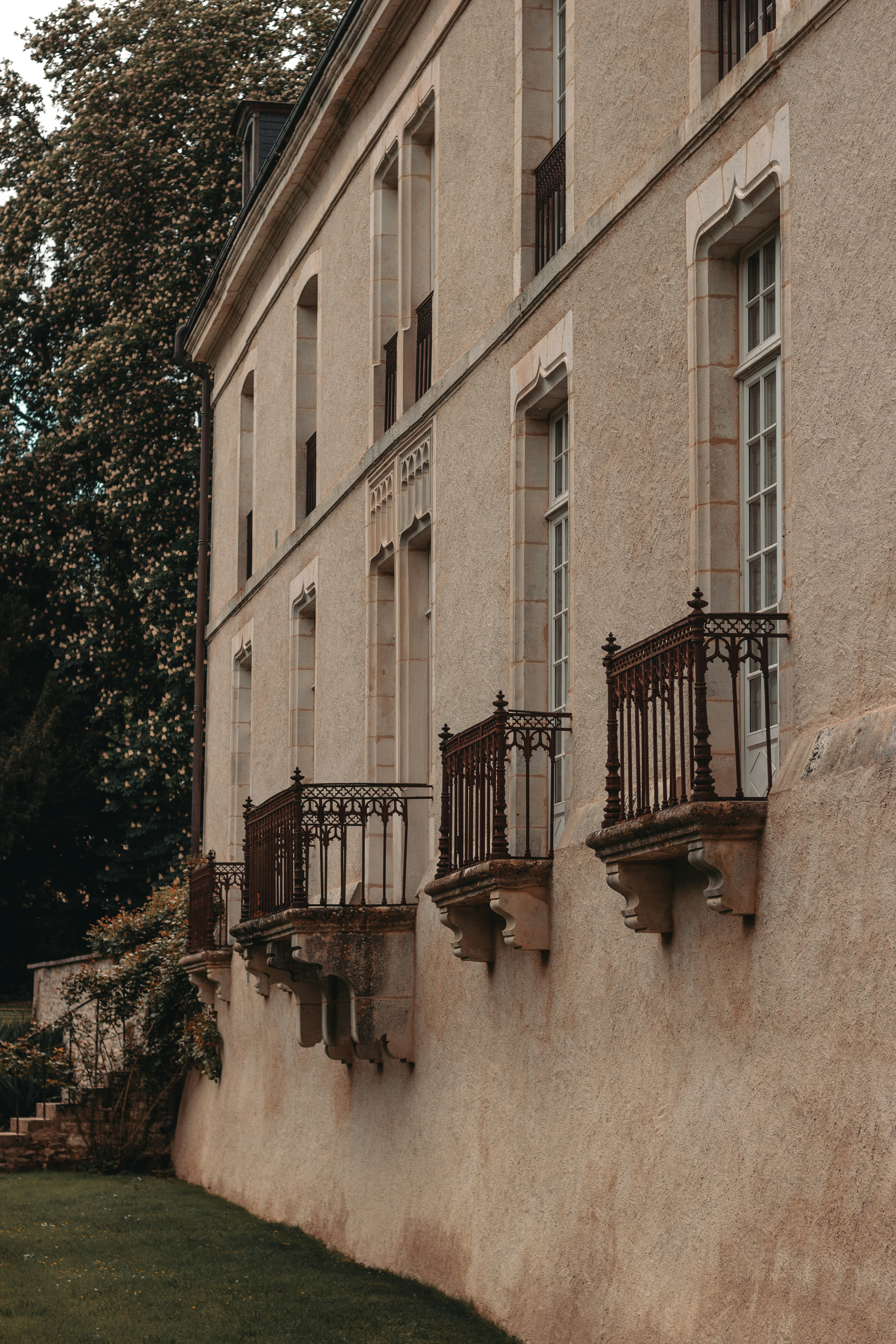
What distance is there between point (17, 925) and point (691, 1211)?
2433 centimetres

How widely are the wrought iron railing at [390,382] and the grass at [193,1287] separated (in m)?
6.30

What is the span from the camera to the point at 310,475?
57.3 feet

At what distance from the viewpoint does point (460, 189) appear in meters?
12.7

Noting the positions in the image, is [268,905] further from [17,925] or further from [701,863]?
[17,925]

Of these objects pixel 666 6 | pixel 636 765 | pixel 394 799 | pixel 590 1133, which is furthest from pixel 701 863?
pixel 394 799

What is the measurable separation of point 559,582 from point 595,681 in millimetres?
1258

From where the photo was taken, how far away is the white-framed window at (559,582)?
1059 cm

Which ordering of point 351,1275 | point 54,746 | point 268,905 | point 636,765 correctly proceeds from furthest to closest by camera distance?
point 54,746
point 268,905
point 351,1275
point 636,765

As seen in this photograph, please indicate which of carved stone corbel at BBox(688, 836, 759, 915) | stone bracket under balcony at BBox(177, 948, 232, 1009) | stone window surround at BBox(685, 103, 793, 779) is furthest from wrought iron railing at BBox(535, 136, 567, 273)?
stone bracket under balcony at BBox(177, 948, 232, 1009)

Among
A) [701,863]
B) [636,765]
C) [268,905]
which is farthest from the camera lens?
[268,905]

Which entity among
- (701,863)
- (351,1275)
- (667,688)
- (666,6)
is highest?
(666,6)

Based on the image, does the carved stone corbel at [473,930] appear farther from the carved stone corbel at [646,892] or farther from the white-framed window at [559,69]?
the white-framed window at [559,69]

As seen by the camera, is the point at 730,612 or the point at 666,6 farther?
the point at 666,6

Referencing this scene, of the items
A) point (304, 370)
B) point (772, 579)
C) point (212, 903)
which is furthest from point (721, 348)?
point (212, 903)
